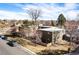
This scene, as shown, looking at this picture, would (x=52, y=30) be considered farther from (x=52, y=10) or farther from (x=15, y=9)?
(x=15, y=9)

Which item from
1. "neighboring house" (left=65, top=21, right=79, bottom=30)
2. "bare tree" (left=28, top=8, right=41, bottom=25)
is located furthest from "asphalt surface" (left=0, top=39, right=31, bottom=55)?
"neighboring house" (left=65, top=21, right=79, bottom=30)

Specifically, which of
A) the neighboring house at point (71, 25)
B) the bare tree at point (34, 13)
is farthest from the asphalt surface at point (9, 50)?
the neighboring house at point (71, 25)

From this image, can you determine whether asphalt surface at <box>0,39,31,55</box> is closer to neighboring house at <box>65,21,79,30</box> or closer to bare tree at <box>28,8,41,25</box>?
bare tree at <box>28,8,41,25</box>

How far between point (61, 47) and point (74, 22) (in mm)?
331

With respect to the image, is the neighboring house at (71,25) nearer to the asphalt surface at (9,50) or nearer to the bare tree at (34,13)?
the bare tree at (34,13)

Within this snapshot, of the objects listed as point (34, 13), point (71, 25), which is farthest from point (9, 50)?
point (71, 25)

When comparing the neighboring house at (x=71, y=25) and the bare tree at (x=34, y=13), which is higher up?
the bare tree at (x=34, y=13)

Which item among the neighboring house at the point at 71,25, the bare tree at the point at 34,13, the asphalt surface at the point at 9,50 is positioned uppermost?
the bare tree at the point at 34,13

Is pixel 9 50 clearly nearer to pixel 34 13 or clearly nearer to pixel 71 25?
pixel 34 13

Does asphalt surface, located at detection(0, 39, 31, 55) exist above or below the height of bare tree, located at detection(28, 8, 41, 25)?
below

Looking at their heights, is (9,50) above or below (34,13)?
below

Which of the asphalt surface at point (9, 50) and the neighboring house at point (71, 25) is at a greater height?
the neighboring house at point (71, 25)

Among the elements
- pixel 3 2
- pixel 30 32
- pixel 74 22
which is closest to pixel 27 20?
pixel 30 32

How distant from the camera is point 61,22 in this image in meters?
3.29
